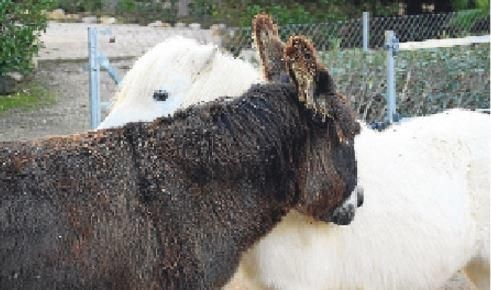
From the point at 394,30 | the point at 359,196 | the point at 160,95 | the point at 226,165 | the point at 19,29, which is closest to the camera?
the point at 226,165

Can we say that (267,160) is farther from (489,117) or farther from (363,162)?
(489,117)

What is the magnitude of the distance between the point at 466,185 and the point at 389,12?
14.1m

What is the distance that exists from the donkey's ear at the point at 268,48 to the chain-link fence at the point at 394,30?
9.18 meters

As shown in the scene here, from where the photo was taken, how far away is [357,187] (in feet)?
14.1

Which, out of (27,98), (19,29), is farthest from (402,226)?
(27,98)

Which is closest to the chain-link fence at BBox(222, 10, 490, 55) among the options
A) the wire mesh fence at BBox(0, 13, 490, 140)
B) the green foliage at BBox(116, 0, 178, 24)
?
the wire mesh fence at BBox(0, 13, 490, 140)

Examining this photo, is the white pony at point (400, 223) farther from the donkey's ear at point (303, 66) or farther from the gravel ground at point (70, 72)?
the gravel ground at point (70, 72)

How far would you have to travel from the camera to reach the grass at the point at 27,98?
1378 cm

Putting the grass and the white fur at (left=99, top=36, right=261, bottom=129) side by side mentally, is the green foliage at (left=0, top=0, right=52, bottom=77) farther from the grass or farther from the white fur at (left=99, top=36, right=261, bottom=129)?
the white fur at (left=99, top=36, right=261, bottom=129)

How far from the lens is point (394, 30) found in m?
15.9

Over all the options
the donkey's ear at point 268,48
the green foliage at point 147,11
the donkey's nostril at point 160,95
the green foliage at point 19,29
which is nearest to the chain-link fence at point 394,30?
the green foliage at point 19,29

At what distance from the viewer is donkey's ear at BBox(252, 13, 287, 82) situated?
445cm

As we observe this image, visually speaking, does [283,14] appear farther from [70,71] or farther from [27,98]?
[27,98]

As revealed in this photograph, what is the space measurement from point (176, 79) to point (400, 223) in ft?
5.41
